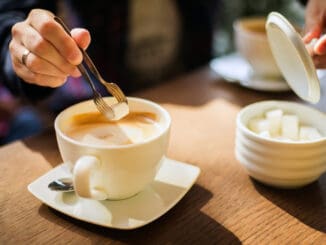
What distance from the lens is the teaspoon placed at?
69cm

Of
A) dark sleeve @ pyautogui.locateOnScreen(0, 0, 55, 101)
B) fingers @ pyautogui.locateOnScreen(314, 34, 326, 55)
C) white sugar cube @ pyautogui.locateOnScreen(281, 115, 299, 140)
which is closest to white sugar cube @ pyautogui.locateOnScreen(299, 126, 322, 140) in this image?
white sugar cube @ pyautogui.locateOnScreen(281, 115, 299, 140)

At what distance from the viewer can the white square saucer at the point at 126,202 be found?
2.07ft

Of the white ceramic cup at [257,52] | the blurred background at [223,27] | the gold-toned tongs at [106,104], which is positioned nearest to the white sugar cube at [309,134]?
the gold-toned tongs at [106,104]

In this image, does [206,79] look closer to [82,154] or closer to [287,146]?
[287,146]

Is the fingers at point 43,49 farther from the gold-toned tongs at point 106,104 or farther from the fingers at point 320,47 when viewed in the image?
the fingers at point 320,47

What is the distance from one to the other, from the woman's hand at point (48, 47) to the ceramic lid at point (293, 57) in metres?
0.32

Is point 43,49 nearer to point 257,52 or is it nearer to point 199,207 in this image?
point 199,207

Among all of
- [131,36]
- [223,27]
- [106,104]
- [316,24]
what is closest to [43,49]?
[106,104]

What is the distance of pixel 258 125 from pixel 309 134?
0.28ft

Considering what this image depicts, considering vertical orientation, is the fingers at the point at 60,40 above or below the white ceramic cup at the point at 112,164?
above

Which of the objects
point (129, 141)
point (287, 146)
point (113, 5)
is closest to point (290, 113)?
point (287, 146)

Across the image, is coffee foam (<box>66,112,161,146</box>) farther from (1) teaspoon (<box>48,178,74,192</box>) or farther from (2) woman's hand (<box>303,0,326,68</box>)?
(2) woman's hand (<box>303,0,326,68</box>)

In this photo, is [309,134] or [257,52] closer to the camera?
[309,134]

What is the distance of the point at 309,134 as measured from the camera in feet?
2.44
